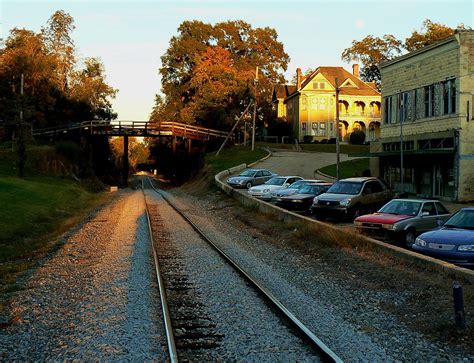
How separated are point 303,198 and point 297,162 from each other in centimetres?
2933

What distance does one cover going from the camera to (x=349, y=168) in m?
47.9

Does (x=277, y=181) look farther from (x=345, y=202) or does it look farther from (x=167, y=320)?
(x=167, y=320)

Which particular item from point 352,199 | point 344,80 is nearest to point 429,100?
point 352,199

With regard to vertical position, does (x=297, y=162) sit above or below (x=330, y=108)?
below

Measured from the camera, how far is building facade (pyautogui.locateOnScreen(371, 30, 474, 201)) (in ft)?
92.6

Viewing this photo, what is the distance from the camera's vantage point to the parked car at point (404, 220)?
54.0 feet

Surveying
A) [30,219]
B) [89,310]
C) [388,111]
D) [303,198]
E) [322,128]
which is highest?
[322,128]

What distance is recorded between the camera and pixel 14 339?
774 cm

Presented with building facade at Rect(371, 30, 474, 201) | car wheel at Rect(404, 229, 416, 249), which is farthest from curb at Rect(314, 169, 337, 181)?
car wheel at Rect(404, 229, 416, 249)

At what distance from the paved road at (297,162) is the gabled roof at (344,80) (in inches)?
837

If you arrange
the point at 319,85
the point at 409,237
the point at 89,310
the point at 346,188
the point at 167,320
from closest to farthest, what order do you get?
the point at 167,320 < the point at 89,310 < the point at 409,237 < the point at 346,188 < the point at 319,85

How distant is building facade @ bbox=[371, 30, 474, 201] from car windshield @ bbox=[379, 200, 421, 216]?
10317 mm

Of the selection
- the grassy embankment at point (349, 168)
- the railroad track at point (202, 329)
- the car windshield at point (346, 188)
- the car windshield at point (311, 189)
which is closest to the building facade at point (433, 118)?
the car windshield at point (311, 189)

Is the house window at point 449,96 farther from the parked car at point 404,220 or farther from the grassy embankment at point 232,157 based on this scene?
the grassy embankment at point 232,157
